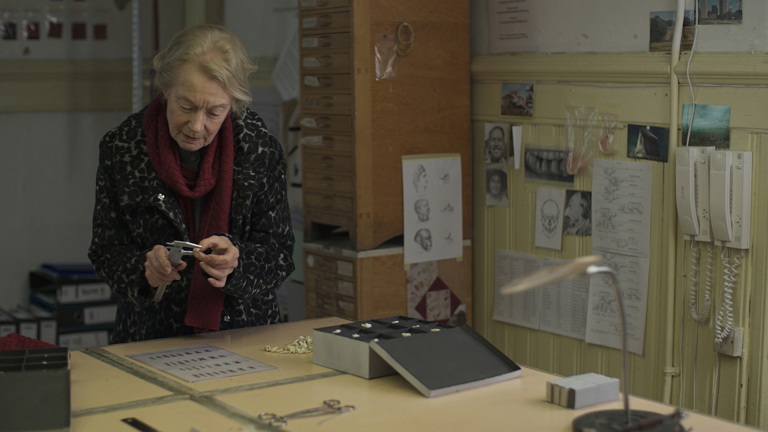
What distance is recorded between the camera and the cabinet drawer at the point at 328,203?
12.1 ft

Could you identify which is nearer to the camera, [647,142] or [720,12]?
[720,12]

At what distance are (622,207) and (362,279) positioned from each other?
1.08 meters

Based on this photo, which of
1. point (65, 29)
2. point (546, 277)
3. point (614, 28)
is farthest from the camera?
point (65, 29)

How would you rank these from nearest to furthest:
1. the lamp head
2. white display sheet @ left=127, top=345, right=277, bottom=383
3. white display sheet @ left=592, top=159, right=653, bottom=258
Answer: the lamp head → white display sheet @ left=127, top=345, right=277, bottom=383 → white display sheet @ left=592, top=159, right=653, bottom=258

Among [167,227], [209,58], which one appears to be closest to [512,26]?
[209,58]

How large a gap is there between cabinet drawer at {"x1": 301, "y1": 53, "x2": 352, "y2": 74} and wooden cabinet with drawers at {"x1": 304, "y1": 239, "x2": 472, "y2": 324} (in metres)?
0.74

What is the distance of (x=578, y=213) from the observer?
141 inches

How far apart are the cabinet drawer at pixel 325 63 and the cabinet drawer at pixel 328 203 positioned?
1.73ft

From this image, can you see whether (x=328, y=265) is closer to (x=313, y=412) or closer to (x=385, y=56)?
(x=385, y=56)

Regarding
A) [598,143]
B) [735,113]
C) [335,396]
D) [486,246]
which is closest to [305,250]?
→ [486,246]

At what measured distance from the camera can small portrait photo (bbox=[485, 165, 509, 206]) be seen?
391 centimetres

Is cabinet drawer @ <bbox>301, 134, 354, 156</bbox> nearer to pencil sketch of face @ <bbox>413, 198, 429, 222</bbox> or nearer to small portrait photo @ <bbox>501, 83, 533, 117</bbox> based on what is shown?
pencil sketch of face @ <bbox>413, 198, 429, 222</bbox>

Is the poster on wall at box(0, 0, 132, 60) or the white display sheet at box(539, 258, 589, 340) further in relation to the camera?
the poster on wall at box(0, 0, 132, 60)

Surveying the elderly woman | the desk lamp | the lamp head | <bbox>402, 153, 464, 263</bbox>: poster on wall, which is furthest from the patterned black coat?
<bbox>402, 153, 464, 263</bbox>: poster on wall
